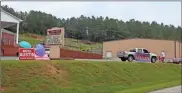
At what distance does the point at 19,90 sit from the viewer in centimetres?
1714

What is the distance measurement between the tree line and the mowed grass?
208 feet

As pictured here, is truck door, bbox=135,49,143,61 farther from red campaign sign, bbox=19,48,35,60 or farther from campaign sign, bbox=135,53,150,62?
red campaign sign, bbox=19,48,35,60

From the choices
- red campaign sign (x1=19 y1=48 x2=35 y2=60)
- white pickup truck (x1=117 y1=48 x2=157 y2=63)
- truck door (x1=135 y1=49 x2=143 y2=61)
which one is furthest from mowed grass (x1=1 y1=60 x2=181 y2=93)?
truck door (x1=135 y1=49 x2=143 y2=61)

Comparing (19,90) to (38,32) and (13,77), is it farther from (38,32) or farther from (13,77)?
(38,32)

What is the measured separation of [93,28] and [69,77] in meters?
105

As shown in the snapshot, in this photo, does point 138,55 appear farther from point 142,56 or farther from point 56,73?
point 56,73

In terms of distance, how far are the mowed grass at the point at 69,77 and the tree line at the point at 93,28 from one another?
63.2 metres

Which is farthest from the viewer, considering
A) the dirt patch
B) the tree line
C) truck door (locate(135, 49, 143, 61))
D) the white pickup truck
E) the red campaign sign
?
the tree line

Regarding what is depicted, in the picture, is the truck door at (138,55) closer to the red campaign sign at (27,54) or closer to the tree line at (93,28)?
the red campaign sign at (27,54)

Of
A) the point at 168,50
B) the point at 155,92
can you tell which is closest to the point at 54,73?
the point at 155,92

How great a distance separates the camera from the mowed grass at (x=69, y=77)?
18172mm

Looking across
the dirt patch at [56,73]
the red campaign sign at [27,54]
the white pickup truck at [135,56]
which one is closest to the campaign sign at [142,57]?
the white pickup truck at [135,56]

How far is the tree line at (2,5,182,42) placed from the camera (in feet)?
354

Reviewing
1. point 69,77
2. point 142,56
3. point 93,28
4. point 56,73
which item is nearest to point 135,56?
point 142,56
